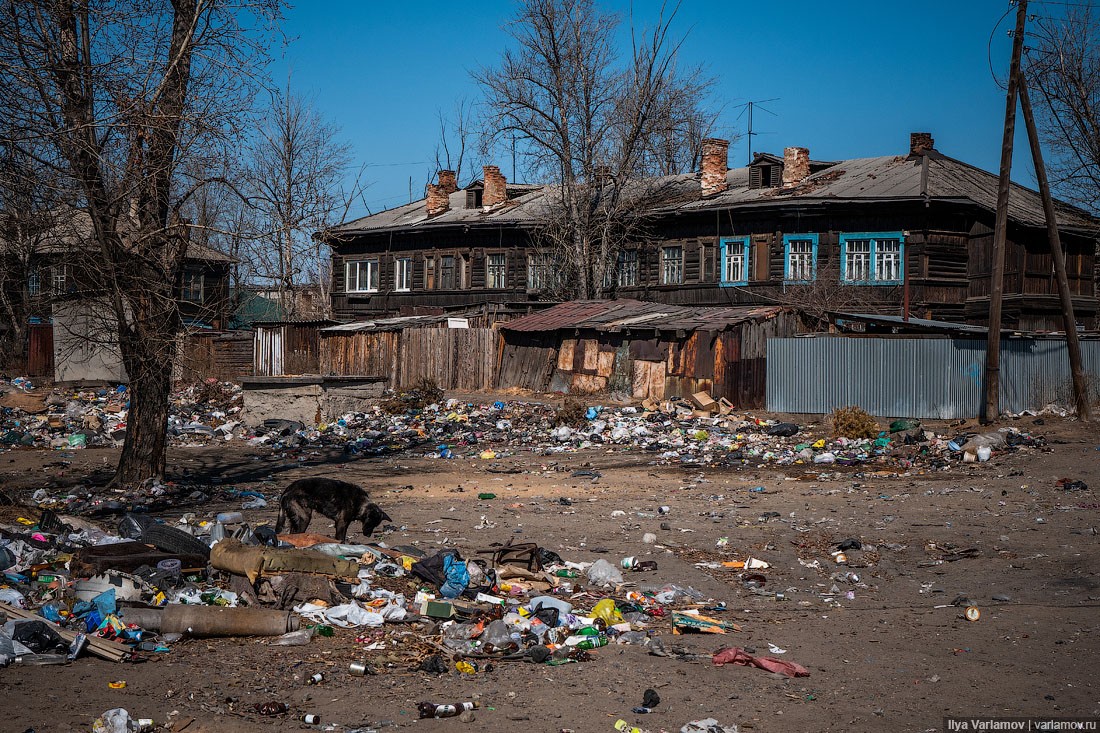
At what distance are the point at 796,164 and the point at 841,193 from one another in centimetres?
289

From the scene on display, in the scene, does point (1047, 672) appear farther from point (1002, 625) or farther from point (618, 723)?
point (618, 723)

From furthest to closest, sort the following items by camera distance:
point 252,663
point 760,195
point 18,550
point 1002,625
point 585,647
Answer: point 760,195
point 18,550
point 1002,625
point 585,647
point 252,663

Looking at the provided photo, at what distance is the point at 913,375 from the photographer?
63.7 feet

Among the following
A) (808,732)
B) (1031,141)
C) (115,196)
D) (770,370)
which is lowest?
(808,732)

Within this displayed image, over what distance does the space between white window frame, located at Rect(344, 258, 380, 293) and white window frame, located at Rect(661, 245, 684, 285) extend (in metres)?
11.6

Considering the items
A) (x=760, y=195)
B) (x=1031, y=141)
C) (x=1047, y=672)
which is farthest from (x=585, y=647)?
(x=760, y=195)

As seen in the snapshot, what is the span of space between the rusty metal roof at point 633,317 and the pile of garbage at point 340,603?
1464cm

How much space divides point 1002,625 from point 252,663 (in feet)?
16.5

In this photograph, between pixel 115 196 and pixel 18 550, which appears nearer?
pixel 18 550

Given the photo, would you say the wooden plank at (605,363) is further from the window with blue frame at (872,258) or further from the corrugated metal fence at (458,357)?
the window with blue frame at (872,258)

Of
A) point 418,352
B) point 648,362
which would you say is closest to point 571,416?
point 648,362

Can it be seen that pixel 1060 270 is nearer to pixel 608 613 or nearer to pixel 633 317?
pixel 633 317

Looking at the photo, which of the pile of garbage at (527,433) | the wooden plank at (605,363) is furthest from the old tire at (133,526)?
the wooden plank at (605,363)

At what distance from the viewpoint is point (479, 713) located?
5.05 metres
